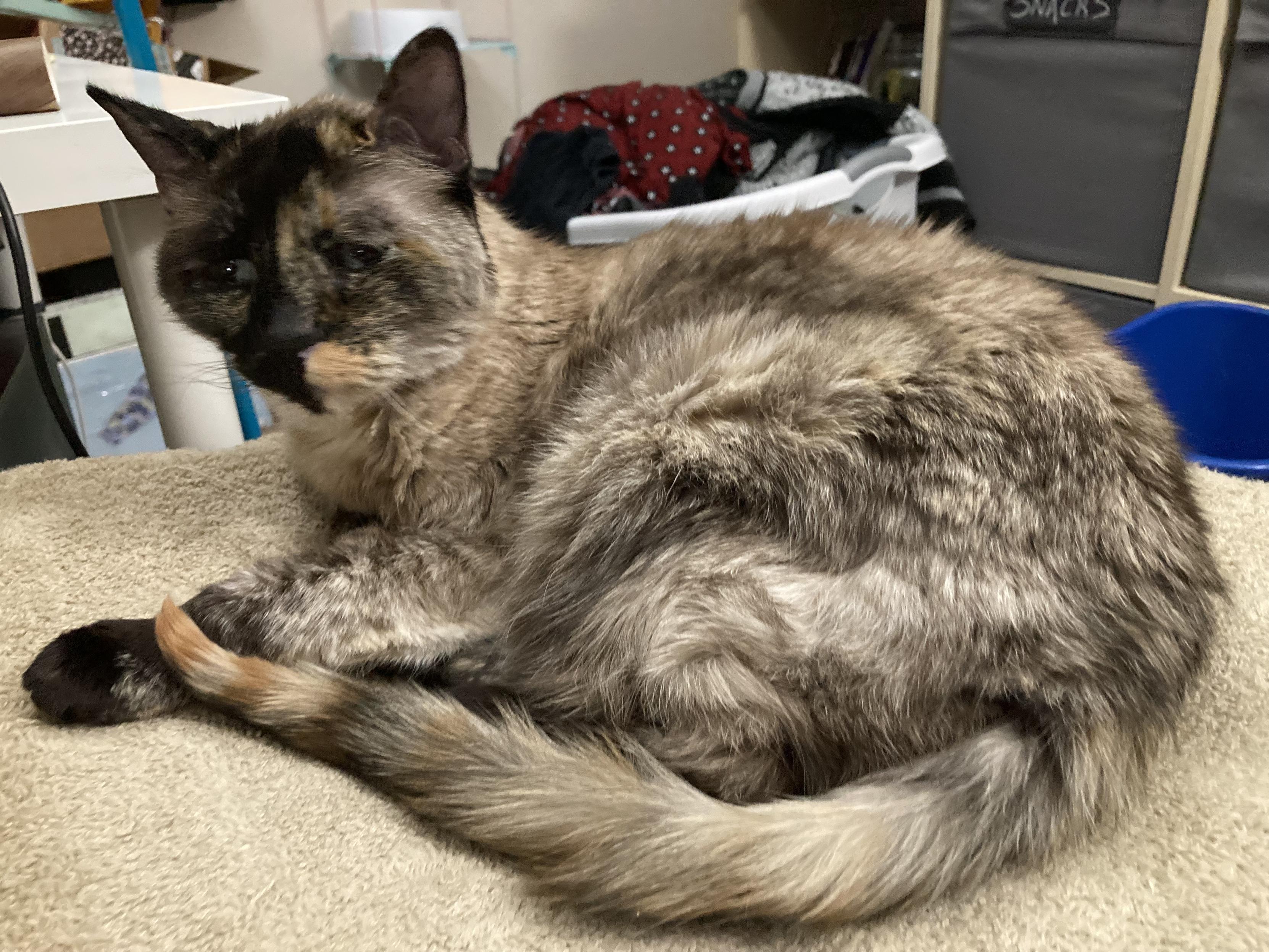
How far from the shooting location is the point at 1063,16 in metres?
2.38

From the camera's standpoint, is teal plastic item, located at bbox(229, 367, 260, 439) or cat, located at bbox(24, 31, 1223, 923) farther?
teal plastic item, located at bbox(229, 367, 260, 439)

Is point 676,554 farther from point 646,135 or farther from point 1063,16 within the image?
point 1063,16

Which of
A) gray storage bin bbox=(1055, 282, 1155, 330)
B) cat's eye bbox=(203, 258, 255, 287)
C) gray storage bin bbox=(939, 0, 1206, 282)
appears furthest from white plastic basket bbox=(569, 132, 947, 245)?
cat's eye bbox=(203, 258, 255, 287)

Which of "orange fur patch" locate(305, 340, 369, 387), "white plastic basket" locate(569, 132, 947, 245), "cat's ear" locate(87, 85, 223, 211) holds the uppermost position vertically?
"cat's ear" locate(87, 85, 223, 211)

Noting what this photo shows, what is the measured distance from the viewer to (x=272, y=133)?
1108mm

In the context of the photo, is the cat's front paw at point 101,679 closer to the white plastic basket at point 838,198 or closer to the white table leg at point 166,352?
the white table leg at point 166,352

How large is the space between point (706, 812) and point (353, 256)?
0.74 meters

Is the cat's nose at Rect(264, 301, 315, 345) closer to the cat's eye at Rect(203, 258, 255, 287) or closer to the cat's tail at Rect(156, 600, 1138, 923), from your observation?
the cat's eye at Rect(203, 258, 255, 287)

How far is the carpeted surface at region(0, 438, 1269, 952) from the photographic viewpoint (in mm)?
793

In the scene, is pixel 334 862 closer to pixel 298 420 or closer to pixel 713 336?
pixel 298 420

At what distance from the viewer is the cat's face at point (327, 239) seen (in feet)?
3.40

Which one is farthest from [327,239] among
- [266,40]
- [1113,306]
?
A: [1113,306]

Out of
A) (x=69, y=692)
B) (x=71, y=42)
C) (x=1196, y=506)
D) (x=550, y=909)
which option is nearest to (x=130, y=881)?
(x=69, y=692)

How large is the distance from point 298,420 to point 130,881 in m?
0.62
